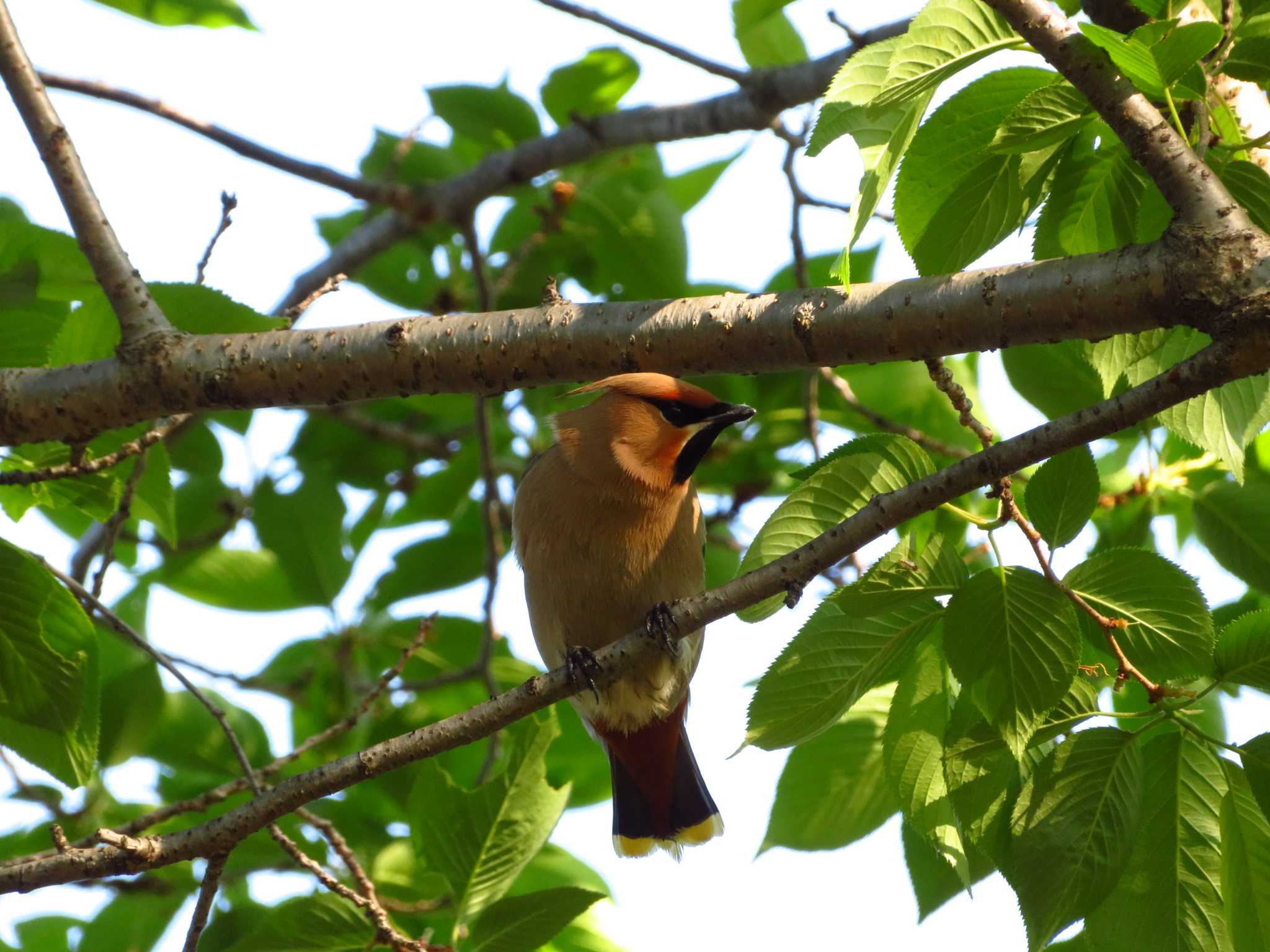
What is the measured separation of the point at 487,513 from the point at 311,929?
2.39 m

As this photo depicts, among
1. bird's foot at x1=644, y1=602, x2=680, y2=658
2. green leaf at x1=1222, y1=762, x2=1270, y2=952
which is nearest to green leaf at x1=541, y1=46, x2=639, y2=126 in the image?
bird's foot at x1=644, y1=602, x2=680, y2=658

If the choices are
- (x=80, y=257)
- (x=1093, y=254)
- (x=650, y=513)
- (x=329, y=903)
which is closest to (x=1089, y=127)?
(x=1093, y=254)

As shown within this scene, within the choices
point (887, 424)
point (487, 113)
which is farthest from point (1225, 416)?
point (487, 113)

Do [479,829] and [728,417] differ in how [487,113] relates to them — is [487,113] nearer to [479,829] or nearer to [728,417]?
[728,417]

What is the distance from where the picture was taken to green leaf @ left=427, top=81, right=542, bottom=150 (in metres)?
6.11

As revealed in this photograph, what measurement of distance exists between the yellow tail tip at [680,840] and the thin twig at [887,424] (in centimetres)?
185

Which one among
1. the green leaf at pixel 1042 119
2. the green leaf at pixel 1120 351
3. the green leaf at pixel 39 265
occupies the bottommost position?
the green leaf at pixel 1120 351

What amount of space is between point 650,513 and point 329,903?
1931 mm

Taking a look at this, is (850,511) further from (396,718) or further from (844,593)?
(396,718)

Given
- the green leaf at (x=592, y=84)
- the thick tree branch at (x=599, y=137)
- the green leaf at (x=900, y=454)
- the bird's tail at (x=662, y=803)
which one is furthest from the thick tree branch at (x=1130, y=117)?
the green leaf at (x=592, y=84)

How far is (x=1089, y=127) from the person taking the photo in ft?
10.7

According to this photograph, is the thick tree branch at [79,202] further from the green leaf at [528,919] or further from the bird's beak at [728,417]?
the bird's beak at [728,417]

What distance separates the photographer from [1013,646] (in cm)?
296

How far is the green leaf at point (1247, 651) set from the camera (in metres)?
2.95
